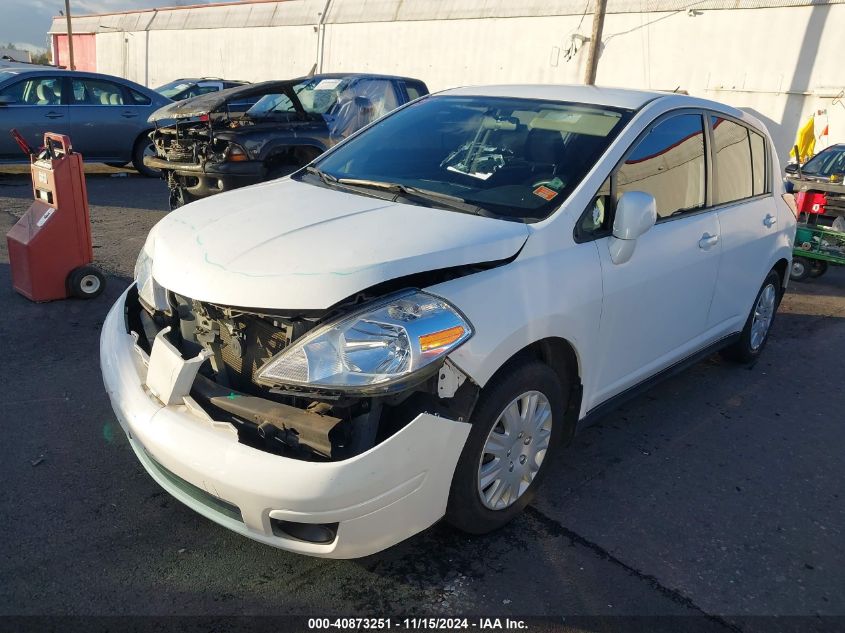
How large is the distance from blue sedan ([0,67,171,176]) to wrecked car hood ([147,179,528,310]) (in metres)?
9.13

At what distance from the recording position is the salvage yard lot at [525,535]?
103 inches

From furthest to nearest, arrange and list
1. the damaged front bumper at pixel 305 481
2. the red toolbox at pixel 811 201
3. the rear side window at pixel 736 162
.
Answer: the red toolbox at pixel 811 201 → the rear side window at pixel 736 162 → the damaged front bumper at pixel 305 481

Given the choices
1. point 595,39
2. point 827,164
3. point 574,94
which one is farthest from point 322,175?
point 595,39

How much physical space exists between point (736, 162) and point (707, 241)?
0.82 meters

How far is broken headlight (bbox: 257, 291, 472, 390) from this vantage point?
92.3 inches

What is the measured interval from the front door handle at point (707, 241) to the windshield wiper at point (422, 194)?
146 centimetres

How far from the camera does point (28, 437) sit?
3535 millimetres

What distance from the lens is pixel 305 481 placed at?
7.44 feet

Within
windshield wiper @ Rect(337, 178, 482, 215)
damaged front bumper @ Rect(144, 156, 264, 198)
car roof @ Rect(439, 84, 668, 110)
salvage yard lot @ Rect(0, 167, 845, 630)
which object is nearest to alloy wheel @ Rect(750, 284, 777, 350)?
salvage yard lot @ Rect(0, 167, 845, 630)

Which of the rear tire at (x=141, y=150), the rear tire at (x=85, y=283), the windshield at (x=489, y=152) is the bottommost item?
the rear tire at (x=141, y=150)

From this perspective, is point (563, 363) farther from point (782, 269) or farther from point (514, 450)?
point (782, 269)

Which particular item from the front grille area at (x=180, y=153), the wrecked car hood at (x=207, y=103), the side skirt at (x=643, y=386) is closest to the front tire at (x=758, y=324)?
the side skirt at (x=643, y=386)

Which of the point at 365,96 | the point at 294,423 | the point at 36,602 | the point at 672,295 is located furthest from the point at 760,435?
the point at 365,96

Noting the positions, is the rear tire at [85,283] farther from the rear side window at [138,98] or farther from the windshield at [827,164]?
the windshield at [827,164]
